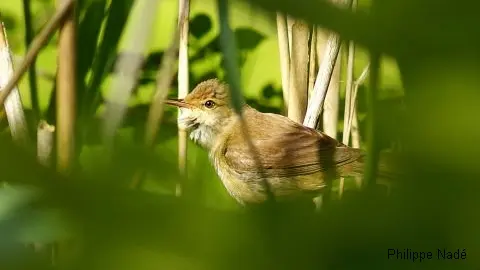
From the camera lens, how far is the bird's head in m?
2.15

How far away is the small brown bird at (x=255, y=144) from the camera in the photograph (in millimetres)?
1906

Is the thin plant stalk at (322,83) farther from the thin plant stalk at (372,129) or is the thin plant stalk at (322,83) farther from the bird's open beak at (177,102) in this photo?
the thin plant stalk at (372,129)

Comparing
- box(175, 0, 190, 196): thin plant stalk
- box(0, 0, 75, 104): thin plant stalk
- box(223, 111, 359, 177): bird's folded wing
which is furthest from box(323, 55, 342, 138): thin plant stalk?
box(0, 0, 75, 104): thin plant stalk

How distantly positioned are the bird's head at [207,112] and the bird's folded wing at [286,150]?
0.11 meters

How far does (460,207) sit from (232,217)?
62 mm

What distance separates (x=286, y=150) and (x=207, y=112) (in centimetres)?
31

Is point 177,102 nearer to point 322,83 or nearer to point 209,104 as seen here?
point 209,104

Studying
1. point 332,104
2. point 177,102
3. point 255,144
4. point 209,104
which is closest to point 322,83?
point 332,104

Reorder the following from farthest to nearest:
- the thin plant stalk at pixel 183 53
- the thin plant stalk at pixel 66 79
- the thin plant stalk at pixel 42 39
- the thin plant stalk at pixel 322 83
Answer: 1. the thin plant stalk at pixel 183 53
2. the thin plant stalk at pixel 322 83
3. the thin plant stalk at pixel 66 79
4. the thin plant stalk at pixel 42 39

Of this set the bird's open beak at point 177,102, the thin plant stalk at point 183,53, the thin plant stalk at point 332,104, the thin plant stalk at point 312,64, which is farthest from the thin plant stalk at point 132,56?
the bird's open beak at point 177,102

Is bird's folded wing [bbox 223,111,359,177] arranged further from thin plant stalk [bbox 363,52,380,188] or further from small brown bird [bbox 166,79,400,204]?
thin plant stalk [bbox 363,52,380,188]

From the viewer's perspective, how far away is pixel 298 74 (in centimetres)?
167

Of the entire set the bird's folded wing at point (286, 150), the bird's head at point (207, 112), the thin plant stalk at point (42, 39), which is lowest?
the bird's folded wing at point (286, 150)

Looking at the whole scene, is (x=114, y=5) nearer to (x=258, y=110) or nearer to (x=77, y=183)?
(x=77, y=183)
